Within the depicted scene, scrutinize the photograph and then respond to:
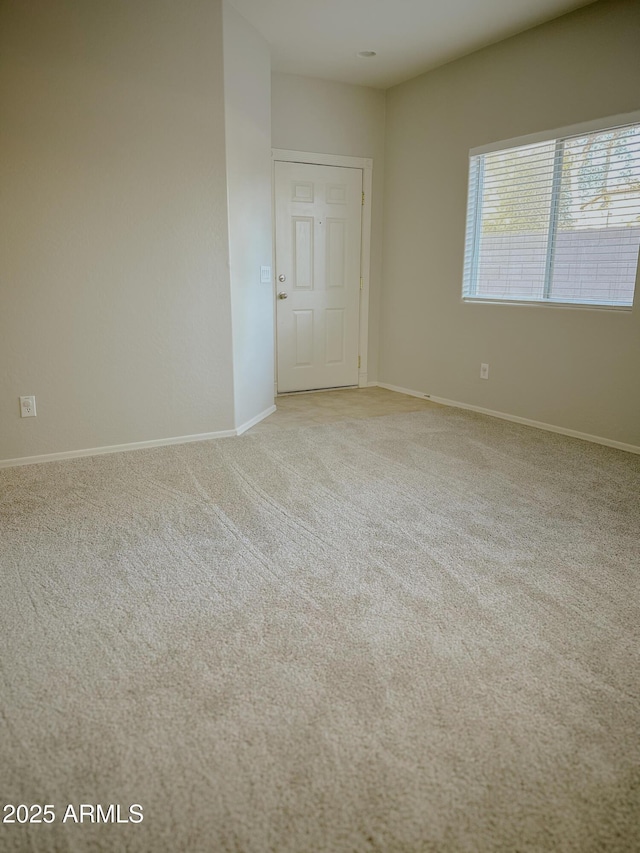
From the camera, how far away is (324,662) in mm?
1830

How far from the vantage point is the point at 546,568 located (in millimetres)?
2430

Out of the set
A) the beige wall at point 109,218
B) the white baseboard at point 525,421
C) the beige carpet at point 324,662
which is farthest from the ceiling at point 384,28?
the beige carpet at point 324,662

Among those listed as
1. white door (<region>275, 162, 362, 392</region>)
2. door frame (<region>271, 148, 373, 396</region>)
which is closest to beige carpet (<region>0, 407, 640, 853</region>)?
white door (<region>275, 162, 362, 392</region>)

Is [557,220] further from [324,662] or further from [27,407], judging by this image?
[27,407]

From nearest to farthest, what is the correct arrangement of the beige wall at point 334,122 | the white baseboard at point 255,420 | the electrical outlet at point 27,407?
the electrical outlet at point 27,407
the white baseboard at point 255,420
the beige wall at point 334,122

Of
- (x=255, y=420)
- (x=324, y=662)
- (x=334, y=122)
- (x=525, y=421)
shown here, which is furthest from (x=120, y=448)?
(x=334, y=122)

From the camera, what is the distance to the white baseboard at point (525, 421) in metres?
3.94

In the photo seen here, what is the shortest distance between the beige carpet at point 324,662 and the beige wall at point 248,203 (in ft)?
4.60

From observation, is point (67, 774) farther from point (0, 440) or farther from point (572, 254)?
point (572, 254)

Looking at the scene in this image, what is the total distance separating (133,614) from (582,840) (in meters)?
1.51

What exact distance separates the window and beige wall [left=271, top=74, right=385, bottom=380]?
4.00ft

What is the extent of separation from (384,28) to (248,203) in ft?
4.98

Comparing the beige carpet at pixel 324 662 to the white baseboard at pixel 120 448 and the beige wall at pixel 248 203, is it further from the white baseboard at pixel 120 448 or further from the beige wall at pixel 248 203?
the beige wall at pixel 248 203

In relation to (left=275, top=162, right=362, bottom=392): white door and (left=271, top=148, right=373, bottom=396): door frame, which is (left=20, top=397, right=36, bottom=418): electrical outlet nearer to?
(left=271, top=148, right=373, bottom=396): door frame
